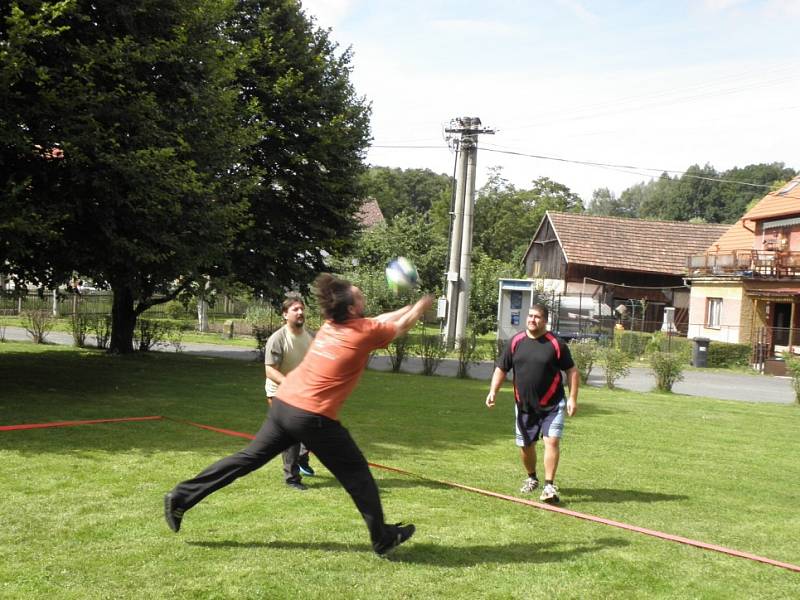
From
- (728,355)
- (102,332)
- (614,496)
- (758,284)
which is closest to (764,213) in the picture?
(758,284)

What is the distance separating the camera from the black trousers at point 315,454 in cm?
593

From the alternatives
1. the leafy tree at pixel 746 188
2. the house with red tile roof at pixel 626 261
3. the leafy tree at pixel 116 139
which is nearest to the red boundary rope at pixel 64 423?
the leafy tree at pixel 116 139

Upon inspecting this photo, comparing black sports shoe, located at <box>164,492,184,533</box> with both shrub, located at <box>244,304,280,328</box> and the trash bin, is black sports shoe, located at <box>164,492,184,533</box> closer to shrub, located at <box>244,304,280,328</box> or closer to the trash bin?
shrub, located at <box>244,304,280,328</box>

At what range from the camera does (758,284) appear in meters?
39.7

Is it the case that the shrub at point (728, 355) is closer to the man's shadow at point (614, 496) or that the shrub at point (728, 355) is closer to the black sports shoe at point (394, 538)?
the man's shadow at point (614, 496)

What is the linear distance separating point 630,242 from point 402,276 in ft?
158

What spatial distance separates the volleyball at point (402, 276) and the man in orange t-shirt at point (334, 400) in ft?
2.25

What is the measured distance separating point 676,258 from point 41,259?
4430cm

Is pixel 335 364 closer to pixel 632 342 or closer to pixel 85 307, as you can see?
pixel 632 342

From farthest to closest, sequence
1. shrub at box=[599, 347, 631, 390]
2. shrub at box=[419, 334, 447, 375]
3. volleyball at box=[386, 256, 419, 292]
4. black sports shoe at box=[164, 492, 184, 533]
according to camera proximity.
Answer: shrub at box=[419, 334, 447, 375], shrub at box=[599, 347, 631, 390], volleyball at box=[386, 256, 419, 292], black sports shoe at box=[164, 492, 184, 533]

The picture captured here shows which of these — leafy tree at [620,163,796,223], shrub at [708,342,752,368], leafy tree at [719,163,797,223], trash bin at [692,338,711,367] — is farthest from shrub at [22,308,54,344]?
leafy tree at [719,163,797,223]

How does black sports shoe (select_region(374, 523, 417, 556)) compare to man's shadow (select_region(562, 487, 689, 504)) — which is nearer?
black sports shoe (select_region(374, 523, 417, 556))

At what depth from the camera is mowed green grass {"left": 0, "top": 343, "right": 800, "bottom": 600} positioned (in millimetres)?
5648

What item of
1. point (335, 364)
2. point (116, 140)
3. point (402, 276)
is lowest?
point (335, 364)
